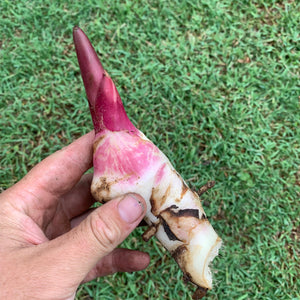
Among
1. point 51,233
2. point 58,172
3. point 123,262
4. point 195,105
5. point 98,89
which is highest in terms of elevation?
point 98,89

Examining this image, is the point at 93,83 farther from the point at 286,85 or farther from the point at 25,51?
the point at 286,85

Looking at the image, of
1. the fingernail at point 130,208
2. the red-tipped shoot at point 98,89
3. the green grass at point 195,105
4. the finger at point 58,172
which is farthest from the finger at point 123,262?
the red-tipped shoot at point 98,89

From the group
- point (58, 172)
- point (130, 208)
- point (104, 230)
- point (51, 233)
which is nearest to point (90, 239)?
point (104, 230)

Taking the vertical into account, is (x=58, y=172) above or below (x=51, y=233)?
above

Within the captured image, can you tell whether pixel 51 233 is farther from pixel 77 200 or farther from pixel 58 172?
pixel 58 172

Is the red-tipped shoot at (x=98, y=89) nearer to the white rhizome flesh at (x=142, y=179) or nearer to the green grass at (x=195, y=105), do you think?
the white rhizome flesh at (x=142, y=179)

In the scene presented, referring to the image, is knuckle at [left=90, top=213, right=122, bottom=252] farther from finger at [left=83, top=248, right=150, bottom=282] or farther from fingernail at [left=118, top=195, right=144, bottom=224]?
finger at [left=83, top=248, right=150, bottom=282]

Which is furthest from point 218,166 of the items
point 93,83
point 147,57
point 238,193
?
point 93,83
